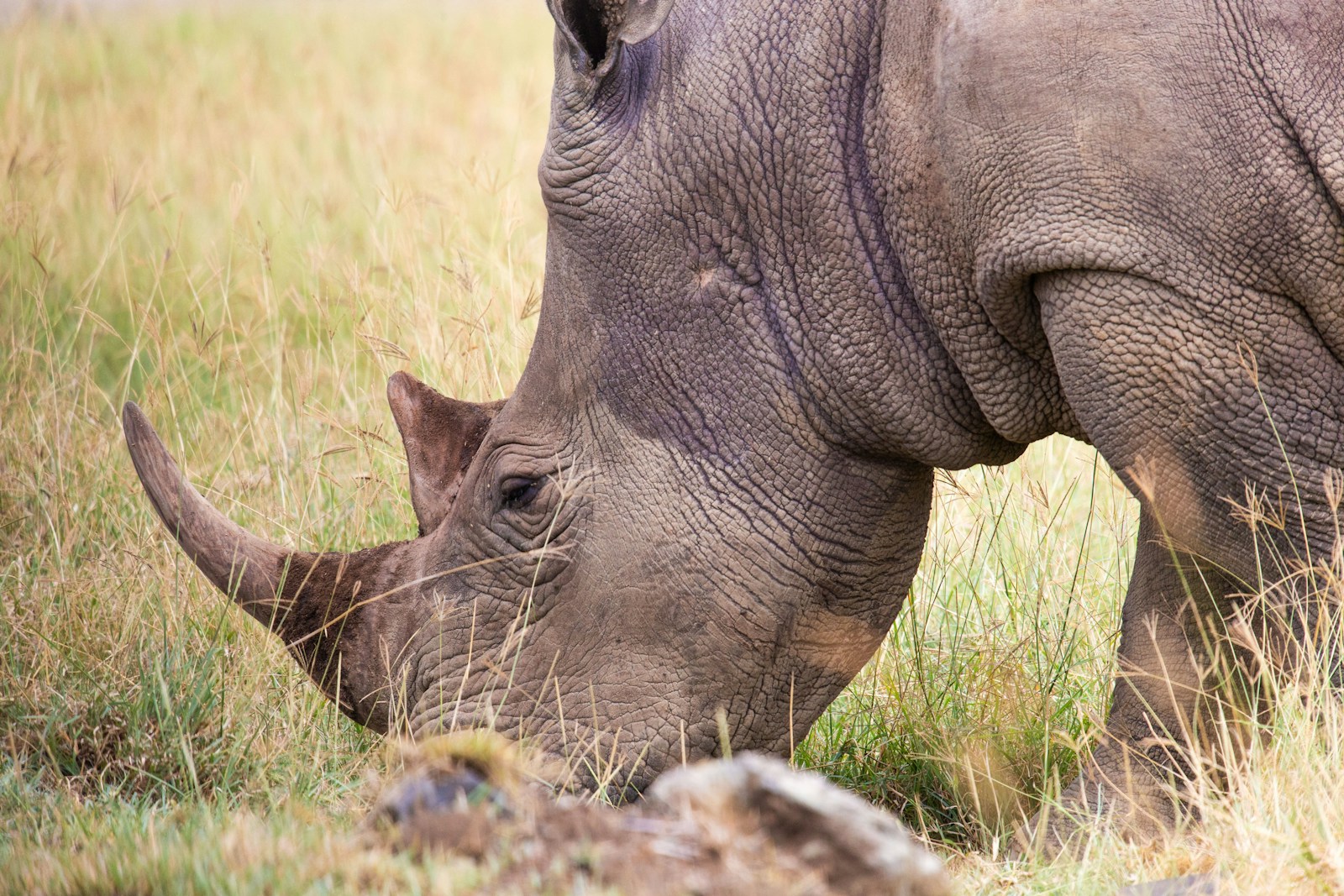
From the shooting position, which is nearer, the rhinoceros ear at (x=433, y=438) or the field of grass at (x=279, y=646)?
the field of grass at (x=279, y=646)

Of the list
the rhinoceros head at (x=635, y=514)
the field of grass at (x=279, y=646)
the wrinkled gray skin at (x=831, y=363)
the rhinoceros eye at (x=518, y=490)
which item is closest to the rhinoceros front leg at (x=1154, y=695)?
the wrinkled gray skin at (x=831, y=363)

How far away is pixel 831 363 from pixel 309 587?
146cm

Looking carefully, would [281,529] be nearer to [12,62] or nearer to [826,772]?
[826,772]

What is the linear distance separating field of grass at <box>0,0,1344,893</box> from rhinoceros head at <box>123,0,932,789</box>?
1.25 ft

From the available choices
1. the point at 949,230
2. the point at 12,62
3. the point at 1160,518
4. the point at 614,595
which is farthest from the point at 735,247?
the point at 12,62

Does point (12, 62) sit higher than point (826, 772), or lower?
higher

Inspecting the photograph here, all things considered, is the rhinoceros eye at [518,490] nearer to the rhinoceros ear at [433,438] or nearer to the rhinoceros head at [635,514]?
the rhinoceros head at [635,514]

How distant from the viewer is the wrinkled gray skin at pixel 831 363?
315cm

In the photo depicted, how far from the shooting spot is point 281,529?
5.40m

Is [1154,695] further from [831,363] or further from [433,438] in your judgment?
[433,438]

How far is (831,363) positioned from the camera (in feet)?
11.8

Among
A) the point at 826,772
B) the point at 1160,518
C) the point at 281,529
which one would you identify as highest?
the point at 1160,518

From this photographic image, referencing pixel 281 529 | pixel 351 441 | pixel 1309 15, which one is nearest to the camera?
pixel 1309 15

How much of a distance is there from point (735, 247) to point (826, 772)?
5.47 ft
